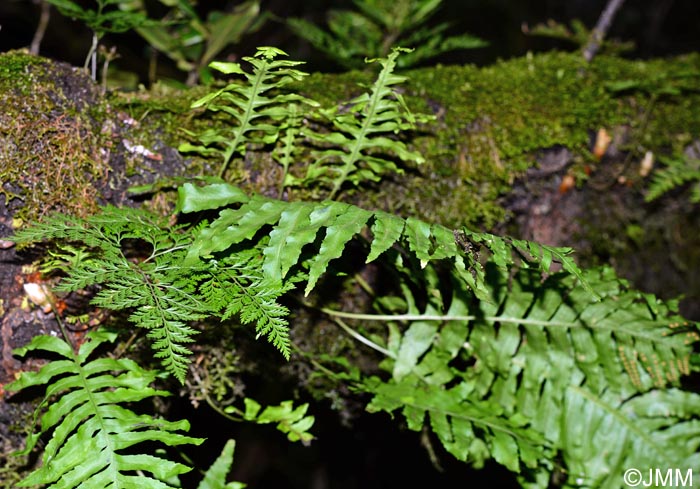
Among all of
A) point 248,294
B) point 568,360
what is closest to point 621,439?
point 568,360

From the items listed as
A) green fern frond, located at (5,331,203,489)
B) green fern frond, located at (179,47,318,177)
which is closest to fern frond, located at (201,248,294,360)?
green fern frond, located at (5,331,203,489)

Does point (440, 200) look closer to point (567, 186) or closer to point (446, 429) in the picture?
point (567, 186)

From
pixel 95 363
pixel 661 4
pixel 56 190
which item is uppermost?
pixel 661 4

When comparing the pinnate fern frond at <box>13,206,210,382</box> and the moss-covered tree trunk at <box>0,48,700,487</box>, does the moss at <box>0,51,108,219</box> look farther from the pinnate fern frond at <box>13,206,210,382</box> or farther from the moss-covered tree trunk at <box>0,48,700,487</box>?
the pinnate fern frond at <box>13,206,210,382</box>

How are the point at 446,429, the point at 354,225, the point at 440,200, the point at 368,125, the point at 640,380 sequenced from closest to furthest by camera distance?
the point at 354,225 < the point at 446,429 < the point at 368,125 < the point at 640,380 < the point at 440,200

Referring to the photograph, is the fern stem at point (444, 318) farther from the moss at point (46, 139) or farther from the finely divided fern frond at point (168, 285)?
the moss at point (46, 139)

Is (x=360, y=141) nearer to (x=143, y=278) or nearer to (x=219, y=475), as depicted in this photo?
(x=143, y=278)

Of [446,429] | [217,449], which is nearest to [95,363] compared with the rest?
[446,429]
